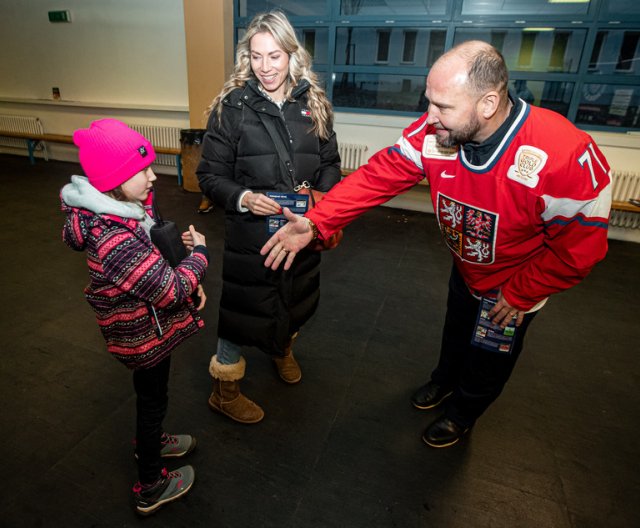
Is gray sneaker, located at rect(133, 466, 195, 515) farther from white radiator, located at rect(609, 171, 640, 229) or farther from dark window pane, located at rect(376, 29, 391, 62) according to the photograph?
dark window pane, located at rect(376, 29, 391, 62)

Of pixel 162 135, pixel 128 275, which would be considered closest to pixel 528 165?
pixel 128 275

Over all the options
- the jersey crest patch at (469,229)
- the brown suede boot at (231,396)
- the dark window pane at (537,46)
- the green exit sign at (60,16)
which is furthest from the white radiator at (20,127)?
the jersey crest patch at (469,229)

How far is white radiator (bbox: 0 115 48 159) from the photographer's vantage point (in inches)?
299

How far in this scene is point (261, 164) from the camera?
5.11 ft

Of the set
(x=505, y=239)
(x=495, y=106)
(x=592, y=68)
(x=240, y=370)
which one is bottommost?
(x=240, y=370)

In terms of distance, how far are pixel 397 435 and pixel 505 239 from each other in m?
1.08

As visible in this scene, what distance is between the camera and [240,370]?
1834 millimetres

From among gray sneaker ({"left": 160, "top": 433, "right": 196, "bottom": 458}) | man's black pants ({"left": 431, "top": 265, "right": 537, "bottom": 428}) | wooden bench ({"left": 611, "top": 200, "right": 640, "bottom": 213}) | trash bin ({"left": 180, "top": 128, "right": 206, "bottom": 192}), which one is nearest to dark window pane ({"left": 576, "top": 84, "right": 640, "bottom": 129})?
wooden bench ({"left": 611, "top": 200, "right": 640, "bottom": 213})

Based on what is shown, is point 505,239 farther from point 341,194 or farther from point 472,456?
point 472,456

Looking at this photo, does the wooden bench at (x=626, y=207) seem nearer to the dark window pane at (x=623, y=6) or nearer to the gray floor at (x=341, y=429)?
the gray floor at (x=341, y=429)

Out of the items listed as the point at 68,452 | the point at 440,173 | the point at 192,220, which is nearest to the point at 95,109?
the point at 192,220

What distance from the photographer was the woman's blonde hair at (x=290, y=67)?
1.53 meters

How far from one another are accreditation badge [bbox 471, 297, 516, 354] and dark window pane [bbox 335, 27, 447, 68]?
16.7 ft

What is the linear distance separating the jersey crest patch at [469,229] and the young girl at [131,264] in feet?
2.83
